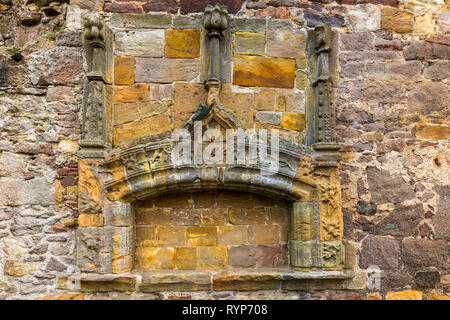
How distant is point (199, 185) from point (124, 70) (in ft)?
4.66

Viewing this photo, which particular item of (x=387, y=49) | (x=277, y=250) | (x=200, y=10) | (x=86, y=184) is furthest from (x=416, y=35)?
(x=86, y=184)

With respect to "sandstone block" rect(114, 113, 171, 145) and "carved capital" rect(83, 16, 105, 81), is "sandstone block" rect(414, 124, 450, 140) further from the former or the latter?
"carved capital" rect(83, 16, 105, 81)

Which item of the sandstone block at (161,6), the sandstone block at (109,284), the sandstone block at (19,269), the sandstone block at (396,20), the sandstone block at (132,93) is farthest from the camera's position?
the sandstone block at (396,20)

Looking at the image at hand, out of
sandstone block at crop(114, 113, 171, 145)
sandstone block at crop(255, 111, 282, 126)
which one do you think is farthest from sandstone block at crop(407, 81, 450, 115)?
sandstone block at crop(114, 113, 171, 145)

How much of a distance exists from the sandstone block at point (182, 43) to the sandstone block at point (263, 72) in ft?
1.44

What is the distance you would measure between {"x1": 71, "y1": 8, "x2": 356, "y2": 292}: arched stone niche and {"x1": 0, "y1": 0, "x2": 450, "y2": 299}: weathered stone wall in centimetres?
14

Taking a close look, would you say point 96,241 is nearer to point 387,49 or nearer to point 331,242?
point 331,242

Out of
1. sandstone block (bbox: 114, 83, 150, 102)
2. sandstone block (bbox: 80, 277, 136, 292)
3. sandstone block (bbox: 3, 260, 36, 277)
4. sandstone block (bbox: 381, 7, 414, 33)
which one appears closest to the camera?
Result: sandstone block (bbox: 80, 277, 136, 292)

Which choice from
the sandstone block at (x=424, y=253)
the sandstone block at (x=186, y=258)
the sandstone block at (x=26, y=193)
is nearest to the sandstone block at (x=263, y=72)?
the sandstone block at (x=186, y=258)

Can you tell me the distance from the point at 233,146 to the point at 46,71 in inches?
82.6

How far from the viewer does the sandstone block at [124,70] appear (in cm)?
339

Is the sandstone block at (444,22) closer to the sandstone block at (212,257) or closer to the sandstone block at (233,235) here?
the sandstone block at (233,235)

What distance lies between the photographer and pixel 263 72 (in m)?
3.44

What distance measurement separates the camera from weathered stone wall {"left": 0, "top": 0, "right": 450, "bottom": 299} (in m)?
3.31
